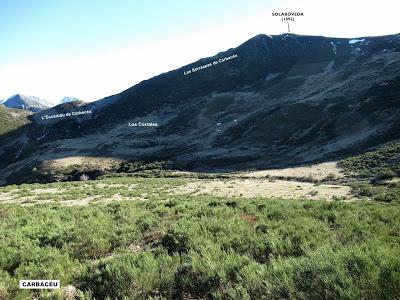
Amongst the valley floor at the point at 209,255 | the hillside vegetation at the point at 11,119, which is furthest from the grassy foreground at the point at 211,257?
the hillside vegetation at the point at 11,119

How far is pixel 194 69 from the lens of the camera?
138 metres

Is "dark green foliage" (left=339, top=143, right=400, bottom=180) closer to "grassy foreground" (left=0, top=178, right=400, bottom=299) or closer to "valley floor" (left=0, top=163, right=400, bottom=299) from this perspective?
"valley floor" (left=0, top=163, right=400, bottom=299)

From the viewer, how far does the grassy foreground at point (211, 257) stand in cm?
704

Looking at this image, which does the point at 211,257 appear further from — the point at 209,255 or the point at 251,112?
the point at 251,112

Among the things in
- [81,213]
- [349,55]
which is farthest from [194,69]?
[81,213]

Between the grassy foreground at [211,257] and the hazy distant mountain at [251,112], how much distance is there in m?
47.3

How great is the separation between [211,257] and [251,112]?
91.5 metres

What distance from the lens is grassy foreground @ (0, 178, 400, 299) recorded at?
7039 millimetres

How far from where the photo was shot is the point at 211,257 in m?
9.98

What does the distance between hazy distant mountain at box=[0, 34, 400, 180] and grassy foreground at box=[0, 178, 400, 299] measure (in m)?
47.3

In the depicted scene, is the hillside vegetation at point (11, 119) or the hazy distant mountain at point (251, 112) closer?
the hazy distant mountain at point (251, 112)

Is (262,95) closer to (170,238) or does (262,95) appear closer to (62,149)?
(62,149)

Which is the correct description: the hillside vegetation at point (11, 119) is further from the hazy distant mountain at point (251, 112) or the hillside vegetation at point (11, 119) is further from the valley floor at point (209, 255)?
the valley floor at point (209, 255)

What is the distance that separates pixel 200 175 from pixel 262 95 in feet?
183
